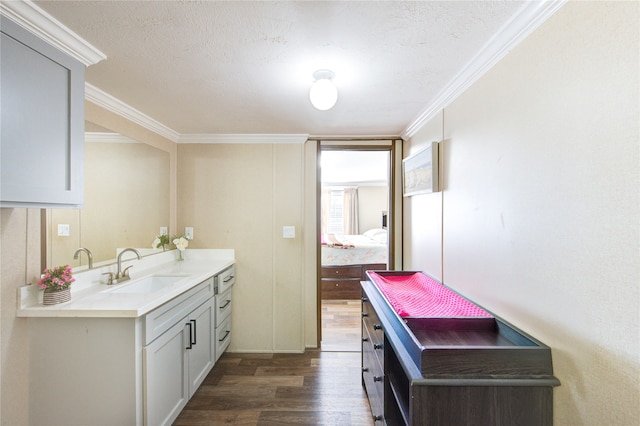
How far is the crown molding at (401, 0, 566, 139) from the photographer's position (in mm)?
983

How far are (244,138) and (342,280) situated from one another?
276 cm

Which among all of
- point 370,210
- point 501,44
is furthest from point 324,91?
point 370,210

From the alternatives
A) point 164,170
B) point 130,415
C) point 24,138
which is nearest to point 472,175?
point 24,138

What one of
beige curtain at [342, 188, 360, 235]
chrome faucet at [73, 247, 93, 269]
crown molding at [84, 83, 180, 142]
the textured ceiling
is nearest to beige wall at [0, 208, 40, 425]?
chrome faucet at [73, 247, 93, 269]

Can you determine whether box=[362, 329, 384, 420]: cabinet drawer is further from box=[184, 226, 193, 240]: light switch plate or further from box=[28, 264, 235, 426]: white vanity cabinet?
box=[184, 226, 193, 240]: light switch plate

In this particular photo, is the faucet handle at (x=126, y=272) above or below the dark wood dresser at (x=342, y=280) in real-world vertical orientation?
above

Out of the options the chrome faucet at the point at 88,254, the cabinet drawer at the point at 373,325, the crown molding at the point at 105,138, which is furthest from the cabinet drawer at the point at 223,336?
the crown molding at the point at 105,138

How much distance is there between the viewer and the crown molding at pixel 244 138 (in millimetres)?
2781

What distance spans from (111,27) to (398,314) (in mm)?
1856

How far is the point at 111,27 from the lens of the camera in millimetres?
1159


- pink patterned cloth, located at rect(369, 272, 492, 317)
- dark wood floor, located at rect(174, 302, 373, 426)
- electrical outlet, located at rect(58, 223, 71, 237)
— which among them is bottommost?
dark wood floor, located at rect(174, 302, 373, 426)

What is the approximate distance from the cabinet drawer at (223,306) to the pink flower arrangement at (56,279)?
1116mm

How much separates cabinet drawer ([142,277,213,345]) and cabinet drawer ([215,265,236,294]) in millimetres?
120

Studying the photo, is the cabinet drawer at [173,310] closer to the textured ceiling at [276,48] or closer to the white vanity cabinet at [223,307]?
the white vanity cabinet at [223,307]
